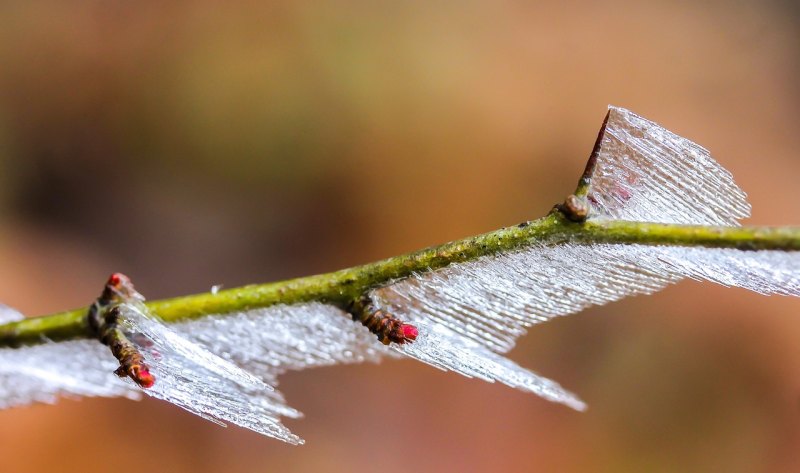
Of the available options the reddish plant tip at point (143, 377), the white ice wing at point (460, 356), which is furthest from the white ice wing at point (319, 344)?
the reddish plant tip at point (143, 377)

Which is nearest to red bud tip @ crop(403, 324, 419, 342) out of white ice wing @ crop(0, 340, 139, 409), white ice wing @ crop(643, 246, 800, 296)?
white ice wing @ crop(643, 246, 800, 296)

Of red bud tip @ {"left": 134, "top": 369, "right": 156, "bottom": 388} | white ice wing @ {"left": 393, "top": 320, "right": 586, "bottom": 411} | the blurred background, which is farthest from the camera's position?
the blurred background

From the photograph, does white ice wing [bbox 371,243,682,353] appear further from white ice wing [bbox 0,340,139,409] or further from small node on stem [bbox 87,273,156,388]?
white ice wing [bbox 0,340,139,409]

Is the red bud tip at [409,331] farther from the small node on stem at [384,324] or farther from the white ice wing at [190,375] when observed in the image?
the white ice wing at [190,375]

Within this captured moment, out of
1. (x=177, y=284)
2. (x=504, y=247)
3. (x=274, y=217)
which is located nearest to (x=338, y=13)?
(x=274, y=217)

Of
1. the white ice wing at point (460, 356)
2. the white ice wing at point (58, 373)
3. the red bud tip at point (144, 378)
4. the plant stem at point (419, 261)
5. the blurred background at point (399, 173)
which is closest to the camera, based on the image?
the plant stem at point (419, 261)

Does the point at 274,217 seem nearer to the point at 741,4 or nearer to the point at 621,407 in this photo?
the point at 621,407
